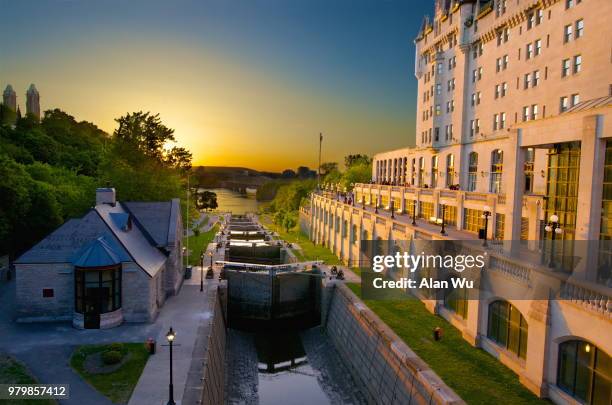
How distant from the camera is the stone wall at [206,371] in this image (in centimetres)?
1736

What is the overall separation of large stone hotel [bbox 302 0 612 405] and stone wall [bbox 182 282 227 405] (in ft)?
46.4

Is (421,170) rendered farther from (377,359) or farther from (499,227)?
(377,359)

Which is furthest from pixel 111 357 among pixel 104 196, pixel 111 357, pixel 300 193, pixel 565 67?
pixel 300 193

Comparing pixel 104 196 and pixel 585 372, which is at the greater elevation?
pixel 104 196

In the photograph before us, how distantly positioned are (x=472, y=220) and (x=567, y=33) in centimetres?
1674

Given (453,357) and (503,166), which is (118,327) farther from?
(503,166)

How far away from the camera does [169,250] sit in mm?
30250

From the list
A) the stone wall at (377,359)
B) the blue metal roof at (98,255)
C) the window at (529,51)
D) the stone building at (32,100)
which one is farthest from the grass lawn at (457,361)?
the stone building at (32,100)

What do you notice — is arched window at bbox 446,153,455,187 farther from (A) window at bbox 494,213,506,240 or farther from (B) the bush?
(B) the bush

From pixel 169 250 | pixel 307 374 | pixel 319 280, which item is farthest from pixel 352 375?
pixel 169 250

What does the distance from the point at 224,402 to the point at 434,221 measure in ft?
85.6

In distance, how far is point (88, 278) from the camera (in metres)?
23.8

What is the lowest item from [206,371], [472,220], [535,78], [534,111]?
[206,371]

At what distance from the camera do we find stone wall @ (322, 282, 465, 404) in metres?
18.2
